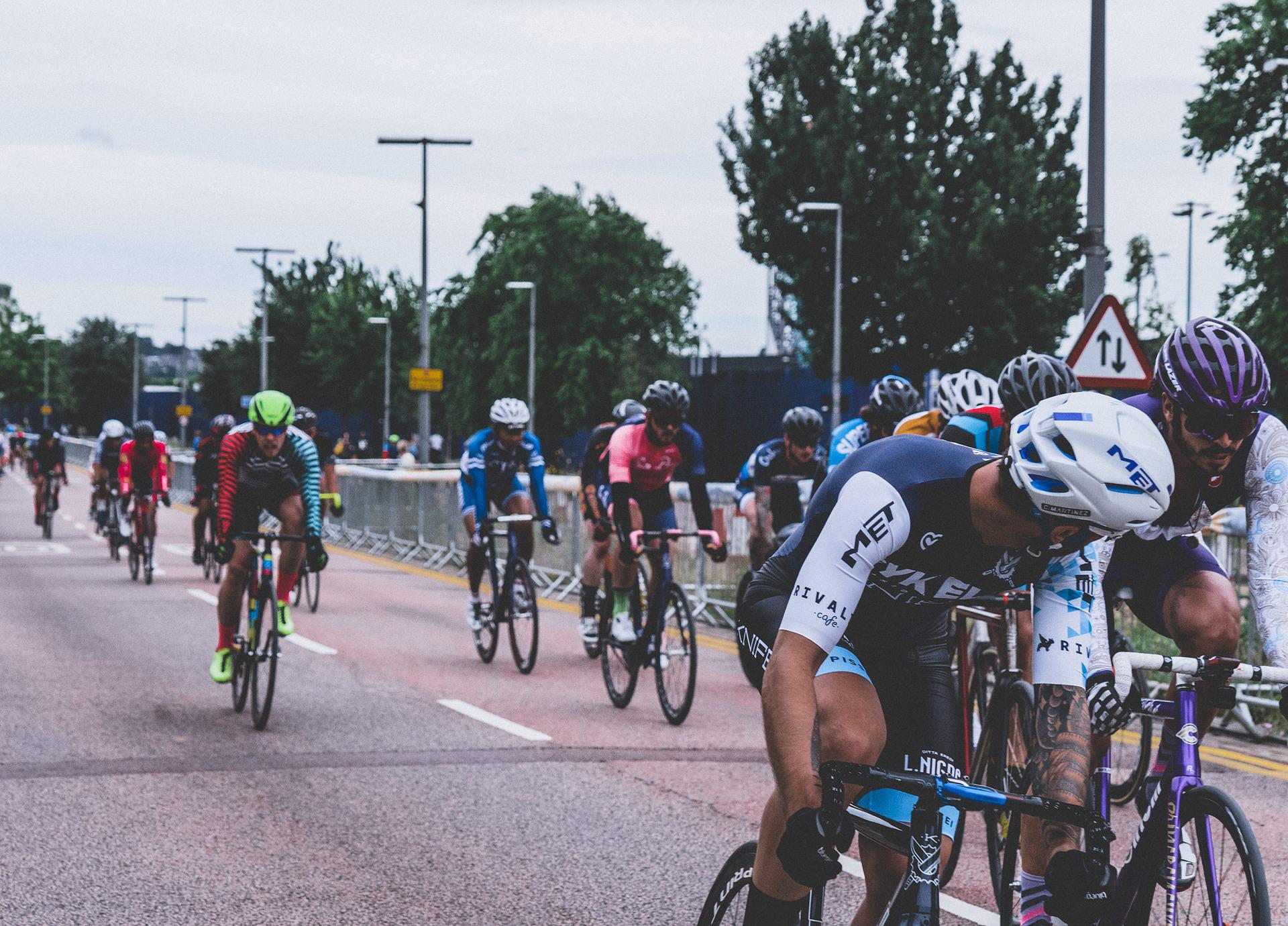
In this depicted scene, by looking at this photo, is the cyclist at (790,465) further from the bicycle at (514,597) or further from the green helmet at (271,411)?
the green helmet at (271,411)

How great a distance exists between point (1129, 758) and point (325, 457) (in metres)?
10.9

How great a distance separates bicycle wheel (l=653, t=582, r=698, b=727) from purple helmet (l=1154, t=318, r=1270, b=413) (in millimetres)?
5226

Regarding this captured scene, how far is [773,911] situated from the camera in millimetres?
3266

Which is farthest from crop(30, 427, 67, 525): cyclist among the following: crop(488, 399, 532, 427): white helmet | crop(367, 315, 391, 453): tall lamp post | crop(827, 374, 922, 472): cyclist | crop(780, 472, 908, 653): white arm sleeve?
crop(367, 315, 391, 453): tall lamp post

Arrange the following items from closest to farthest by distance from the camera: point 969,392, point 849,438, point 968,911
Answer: point 968,911
point 969,392
point 849,438

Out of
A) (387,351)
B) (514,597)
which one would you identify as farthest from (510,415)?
(387,351)

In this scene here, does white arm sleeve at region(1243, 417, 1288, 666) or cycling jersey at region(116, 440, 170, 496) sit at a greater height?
white arm sleeve at region(1243, 417, 1288, 666)

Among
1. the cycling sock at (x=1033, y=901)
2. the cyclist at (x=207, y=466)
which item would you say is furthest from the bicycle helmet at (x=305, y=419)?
the cycling sock at (x=1033, y=901)

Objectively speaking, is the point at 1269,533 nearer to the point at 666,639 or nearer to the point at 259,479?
the point at 666,639

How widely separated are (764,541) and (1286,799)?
379 centimetres

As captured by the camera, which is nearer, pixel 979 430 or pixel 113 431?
pixel 979 430

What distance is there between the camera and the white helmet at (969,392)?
6.57m

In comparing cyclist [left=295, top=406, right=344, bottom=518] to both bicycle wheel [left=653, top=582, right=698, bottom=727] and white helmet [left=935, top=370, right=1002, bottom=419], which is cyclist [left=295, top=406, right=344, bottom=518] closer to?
bicycle wheel [left=653, top=582, right=698, bottom=727]

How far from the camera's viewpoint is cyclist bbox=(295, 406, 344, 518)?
51.8ft
